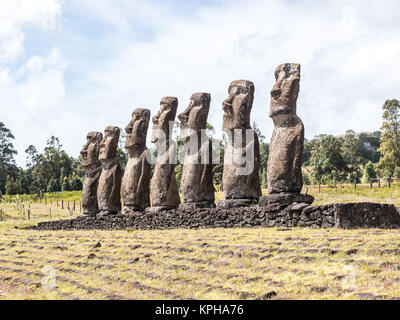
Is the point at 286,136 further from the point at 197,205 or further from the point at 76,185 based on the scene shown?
the point at 76,185

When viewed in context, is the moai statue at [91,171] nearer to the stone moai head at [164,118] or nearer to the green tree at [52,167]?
the stone moai head at [164,118]

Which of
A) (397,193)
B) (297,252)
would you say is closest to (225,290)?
(297,252)

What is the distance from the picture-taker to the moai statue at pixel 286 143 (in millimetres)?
12016

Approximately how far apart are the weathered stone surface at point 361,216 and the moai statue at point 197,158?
521 cm

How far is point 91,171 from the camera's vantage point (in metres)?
20.3

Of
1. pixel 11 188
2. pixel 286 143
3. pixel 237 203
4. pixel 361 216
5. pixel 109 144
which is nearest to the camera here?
pixel 361 216

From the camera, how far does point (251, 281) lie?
6984 mm

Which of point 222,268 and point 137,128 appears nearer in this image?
point 222,268

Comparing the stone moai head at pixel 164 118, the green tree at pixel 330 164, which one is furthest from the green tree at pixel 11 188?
the stone moai head at pixel 164 118

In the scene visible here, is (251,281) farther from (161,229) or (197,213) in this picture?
(161,229)

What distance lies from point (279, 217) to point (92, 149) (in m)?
10.9

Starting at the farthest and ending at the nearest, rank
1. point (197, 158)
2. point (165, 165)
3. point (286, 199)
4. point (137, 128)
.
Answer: point (137, 128)
point (165, 165)
point (197, 158)
point (286, 199)

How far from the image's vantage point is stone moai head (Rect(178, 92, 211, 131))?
Answer: 1506 cm

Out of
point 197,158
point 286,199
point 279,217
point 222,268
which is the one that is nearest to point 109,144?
point 197,158
